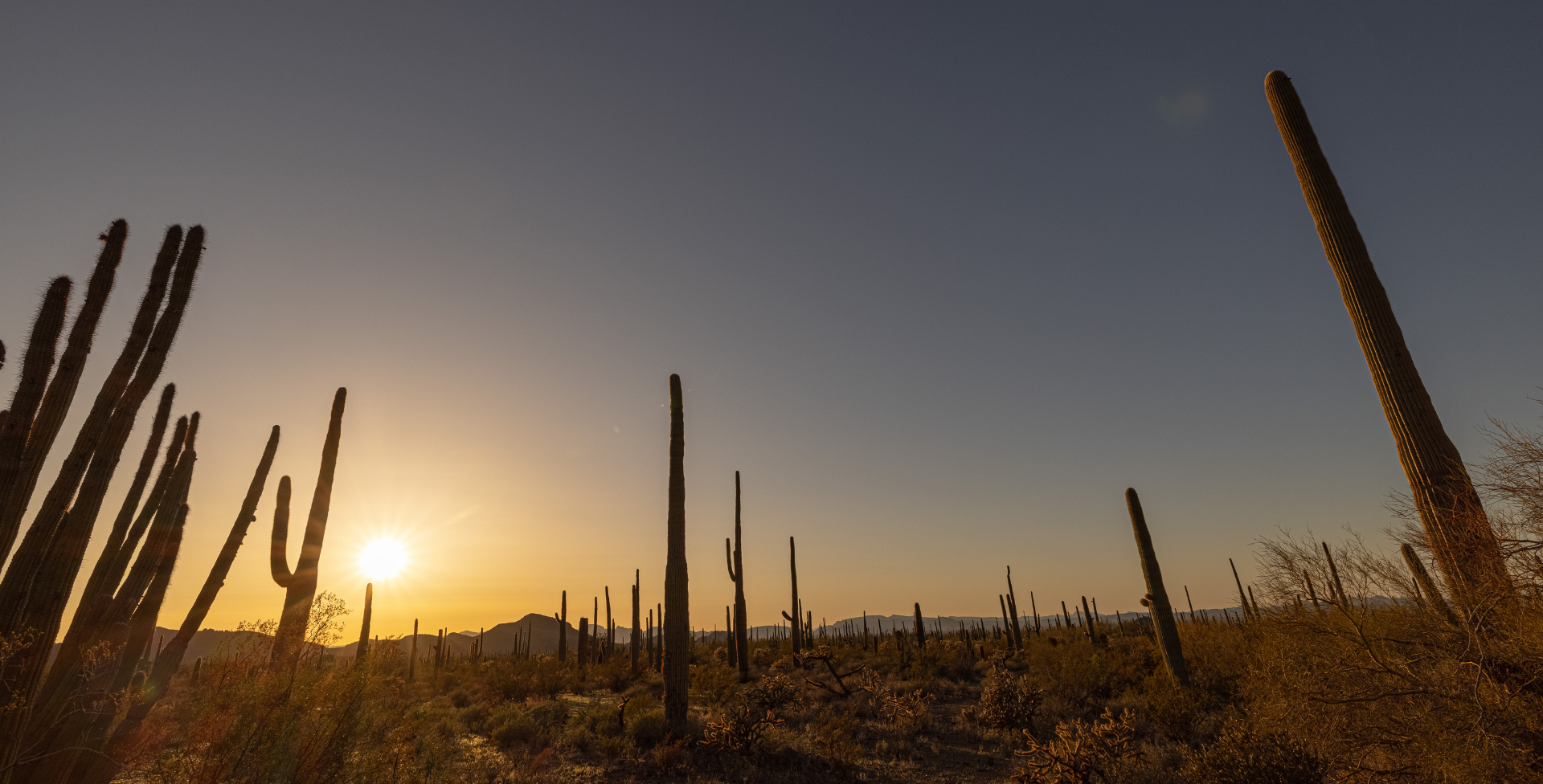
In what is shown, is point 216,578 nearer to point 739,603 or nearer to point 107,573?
point 107,573

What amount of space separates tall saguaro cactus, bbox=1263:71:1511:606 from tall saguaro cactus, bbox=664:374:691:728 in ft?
36.2

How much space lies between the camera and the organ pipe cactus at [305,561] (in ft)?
30.0

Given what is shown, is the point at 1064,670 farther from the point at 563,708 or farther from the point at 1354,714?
the point at 563,708

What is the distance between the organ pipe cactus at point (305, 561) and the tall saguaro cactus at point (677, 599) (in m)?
5.96

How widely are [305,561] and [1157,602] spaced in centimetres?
1847

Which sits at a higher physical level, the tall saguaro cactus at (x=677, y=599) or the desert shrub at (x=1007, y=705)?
the tall saguaro cactus at (x=677, y=599)

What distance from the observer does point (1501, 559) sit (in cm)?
589

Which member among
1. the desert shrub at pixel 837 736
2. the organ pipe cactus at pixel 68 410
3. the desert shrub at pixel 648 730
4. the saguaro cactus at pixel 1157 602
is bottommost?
the desert shrub at pixel 837 736

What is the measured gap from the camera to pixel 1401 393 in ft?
22.5

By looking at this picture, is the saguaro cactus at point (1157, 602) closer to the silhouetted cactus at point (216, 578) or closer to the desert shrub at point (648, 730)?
the desert shrub at point (648, 730)

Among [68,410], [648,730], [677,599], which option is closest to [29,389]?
[68,410]

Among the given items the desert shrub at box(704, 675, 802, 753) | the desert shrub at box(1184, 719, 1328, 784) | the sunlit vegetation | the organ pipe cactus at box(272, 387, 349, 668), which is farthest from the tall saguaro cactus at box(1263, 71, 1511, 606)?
the organ pipe cactus at box(272, 387, 349, 668)

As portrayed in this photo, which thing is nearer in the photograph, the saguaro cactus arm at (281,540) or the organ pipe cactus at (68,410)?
the organ pipe cactus at (68,410)

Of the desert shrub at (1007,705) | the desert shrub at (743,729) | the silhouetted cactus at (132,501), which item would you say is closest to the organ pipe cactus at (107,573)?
the silhouetted cactus at (132,501)
